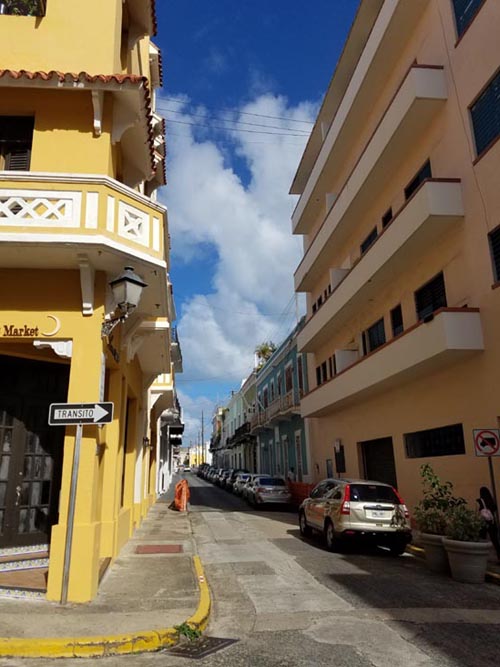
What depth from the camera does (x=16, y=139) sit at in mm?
8594

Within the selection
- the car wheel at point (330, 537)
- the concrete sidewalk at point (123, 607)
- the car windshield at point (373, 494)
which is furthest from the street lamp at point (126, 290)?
the car wheel at point (330, 537)

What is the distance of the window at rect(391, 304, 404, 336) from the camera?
17641 millimetres

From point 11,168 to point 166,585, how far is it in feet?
23.1

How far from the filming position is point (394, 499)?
12.1 meters

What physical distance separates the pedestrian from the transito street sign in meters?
6.94

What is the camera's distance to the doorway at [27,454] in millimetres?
8469

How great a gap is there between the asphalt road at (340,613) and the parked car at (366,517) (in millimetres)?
406

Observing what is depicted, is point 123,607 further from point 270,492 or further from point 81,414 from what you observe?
point 270,492

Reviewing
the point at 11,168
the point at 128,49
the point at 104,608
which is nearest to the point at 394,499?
the point at 104,608

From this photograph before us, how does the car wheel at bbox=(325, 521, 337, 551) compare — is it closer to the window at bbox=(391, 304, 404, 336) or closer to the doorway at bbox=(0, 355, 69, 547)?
the doorway at bbox=(0, 355, 69, 547)

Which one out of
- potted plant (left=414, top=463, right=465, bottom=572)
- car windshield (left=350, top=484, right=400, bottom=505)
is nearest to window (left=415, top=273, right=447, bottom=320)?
car windshield (left=350, top=484, right=400, bottom=505)

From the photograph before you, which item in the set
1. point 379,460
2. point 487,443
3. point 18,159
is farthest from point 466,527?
point 379,460

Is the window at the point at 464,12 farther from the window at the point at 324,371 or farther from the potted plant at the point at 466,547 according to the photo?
the window at the point at 324,371

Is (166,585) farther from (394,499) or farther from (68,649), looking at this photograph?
(394,499)
